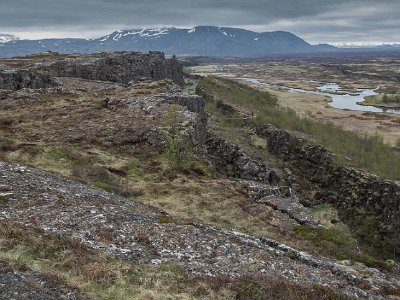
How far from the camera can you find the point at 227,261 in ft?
69.9

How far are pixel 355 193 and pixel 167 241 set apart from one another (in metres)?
54.2

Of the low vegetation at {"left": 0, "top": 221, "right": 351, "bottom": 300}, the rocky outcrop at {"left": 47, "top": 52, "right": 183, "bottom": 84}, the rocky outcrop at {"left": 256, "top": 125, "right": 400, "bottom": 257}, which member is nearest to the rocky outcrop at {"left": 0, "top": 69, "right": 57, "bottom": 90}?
the rocky outcrop at {"left": 47, "top": 52, "right": 183, "bottom": 84}

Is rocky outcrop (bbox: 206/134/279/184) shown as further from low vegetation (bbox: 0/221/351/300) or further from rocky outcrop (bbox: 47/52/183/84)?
rocky outcrop (bbox: 47/52/183/84)

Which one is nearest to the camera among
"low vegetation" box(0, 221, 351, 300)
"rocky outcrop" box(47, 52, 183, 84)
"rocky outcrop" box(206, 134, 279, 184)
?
"low vegetation" box(0, 221, 351, 300)

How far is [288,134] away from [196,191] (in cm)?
5795

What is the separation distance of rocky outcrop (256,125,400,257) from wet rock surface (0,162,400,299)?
1509 inches

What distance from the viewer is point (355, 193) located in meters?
69.1

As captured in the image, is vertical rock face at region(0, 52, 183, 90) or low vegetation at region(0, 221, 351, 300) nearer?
low vegetation at region(0, 221, 351, 300)

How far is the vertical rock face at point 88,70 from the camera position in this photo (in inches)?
3012

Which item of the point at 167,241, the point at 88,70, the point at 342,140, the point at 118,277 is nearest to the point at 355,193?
the point at 342,140

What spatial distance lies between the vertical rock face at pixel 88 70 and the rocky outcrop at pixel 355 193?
45.4 m

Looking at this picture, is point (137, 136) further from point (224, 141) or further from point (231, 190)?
point (224, 141)

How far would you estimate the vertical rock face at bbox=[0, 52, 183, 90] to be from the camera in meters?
76.5

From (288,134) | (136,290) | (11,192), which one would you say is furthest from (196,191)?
(288,134)
